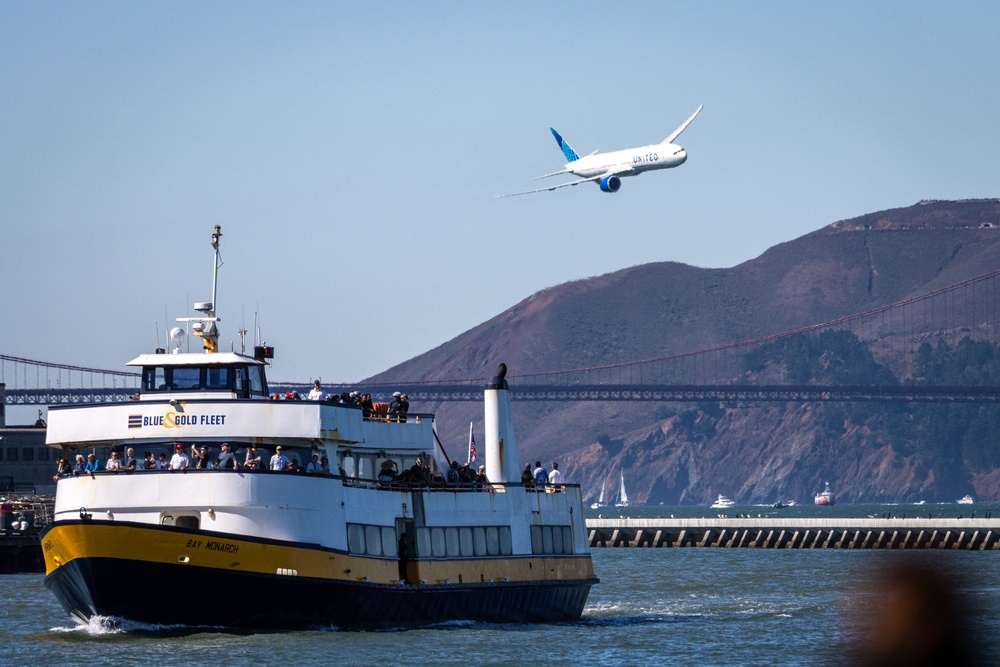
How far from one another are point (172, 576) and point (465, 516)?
298 inches

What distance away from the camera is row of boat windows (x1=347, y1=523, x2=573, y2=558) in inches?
1175

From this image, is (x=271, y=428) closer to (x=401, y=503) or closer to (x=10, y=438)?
(x=401, y=503)

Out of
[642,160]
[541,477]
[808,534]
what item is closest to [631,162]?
[642,160]

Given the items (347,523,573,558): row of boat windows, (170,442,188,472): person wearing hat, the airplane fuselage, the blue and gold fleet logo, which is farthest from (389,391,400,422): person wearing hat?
the airplane fuselage

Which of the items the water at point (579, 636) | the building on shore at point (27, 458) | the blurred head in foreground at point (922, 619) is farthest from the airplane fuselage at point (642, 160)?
Answer: the blurred head in foreground at point (922, 619)

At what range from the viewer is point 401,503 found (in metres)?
31.3

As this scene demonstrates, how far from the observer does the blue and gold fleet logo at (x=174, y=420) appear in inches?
1122

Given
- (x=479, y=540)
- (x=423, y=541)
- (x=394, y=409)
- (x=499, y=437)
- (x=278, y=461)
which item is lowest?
(x=479, y=540)

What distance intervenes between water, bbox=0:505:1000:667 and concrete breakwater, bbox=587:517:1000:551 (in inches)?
1152

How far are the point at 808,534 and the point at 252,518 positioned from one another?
65.5 meters

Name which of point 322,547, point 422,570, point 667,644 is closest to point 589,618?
point 667,644

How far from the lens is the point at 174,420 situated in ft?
93.9

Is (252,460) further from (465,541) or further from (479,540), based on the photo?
(479,540)

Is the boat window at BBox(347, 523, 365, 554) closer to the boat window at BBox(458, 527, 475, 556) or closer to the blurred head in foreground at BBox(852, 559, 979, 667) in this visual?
the boat window at BBox(458, 527, 475, 556)
